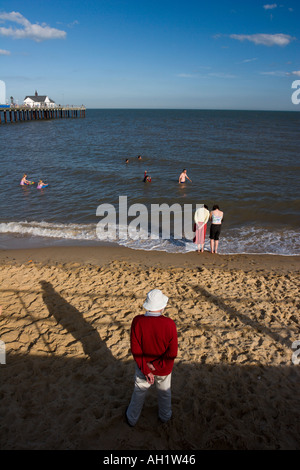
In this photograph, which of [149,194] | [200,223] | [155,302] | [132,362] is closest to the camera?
[155,302]

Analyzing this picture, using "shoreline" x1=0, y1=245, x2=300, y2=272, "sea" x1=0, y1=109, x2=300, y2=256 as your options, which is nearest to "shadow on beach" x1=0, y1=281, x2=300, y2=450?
"shoreline" x1=0, y1=245, x2=300, y2=272

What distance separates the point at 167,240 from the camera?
405 inches

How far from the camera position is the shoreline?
27.2 feet

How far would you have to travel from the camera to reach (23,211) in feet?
44.2

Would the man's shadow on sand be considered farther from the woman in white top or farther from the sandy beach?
the woman in white top

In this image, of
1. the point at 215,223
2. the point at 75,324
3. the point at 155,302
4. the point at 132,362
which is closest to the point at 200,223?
the point at 215,223

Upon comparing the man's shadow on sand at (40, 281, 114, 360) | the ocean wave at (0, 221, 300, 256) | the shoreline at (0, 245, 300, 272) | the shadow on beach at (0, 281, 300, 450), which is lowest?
the shadow on beach at (0, 281, 300, 450)

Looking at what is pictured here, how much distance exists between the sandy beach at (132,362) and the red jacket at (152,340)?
1.16 m

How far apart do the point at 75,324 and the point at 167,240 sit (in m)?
5.48

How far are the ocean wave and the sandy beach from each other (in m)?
1.62

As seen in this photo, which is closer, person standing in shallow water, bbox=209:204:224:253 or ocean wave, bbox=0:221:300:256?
person standing in shallow water, bbox=209:204:224:253

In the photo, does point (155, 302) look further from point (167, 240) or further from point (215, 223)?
point (167, 240)

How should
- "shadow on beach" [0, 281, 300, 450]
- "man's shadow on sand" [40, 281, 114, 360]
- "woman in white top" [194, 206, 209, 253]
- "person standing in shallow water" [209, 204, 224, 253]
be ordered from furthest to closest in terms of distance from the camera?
"person standing in shallow water" [209, 204, 224, 253] < "woman in white top" [194, 206, 209, 253] < "man's shadow on sand" [40, 281, 114, 360] < "shadow on beach" [0, 281, 300, 450]
